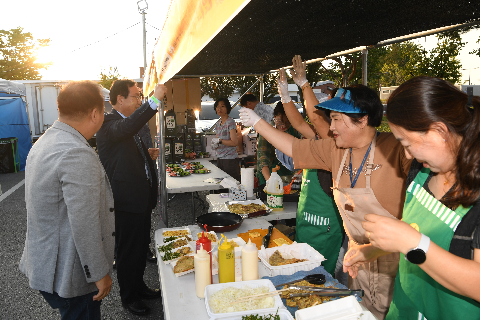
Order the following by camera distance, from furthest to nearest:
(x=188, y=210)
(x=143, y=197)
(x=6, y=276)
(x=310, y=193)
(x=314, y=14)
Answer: (x=188, y=210) → (x=6, y=276) → (x=143, y=197) → (x=310, y=193) → (x=314, y=14)

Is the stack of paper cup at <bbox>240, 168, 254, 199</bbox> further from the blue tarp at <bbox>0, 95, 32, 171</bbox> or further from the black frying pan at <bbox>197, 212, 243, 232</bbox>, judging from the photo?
the blue tarp at <bbox>0, 95, 32, 171</bbox>

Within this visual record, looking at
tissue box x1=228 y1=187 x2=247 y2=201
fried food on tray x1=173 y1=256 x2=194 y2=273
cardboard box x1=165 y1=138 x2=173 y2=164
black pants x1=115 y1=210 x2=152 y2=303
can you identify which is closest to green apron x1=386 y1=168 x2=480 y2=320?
fried food on tray x1=173 y1=256 x2=194 y2=273

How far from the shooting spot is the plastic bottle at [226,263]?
1798 millimetres

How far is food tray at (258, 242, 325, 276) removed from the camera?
198 centimetres

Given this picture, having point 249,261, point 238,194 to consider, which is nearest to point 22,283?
point 238,194

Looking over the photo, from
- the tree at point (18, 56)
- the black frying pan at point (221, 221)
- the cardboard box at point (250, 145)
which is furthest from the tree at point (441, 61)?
the tree at point (18, 56)

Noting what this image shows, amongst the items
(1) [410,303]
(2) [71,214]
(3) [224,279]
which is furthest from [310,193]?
(2) [71,214]

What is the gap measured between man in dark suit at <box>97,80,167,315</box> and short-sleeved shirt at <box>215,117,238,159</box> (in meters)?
2.83

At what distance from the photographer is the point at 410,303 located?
1395 mm

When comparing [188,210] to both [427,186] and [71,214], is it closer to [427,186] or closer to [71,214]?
[71,214]

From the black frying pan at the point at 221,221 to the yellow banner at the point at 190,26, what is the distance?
1.35 meters

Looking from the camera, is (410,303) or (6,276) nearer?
(410,303)

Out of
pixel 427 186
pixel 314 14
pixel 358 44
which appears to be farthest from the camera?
pixel 358 44

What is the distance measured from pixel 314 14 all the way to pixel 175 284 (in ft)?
7.23
